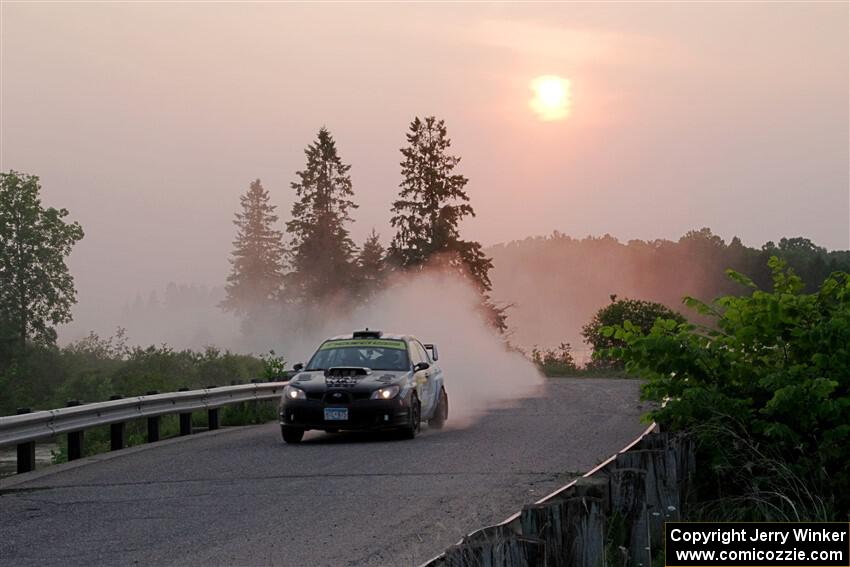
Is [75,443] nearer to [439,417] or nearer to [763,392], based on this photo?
[439,417]

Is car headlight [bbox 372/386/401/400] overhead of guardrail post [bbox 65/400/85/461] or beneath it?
overhead

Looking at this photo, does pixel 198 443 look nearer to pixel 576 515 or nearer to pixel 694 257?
pixel 576 515

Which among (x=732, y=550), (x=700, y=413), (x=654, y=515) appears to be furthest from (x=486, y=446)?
(x=732, y=550)

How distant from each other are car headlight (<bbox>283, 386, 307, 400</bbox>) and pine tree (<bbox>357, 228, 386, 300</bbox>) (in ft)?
231

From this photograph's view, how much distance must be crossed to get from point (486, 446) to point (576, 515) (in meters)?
10.6

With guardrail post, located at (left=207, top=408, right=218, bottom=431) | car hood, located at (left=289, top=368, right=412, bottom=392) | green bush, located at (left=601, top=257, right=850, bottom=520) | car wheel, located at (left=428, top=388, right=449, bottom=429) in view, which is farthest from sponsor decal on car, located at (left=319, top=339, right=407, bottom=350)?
green bush, located at (left=601, top=257, right=850, bottom=520)

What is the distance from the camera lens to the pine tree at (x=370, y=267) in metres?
89.4

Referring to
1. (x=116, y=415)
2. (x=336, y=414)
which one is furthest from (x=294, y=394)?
(x=116, y=415)

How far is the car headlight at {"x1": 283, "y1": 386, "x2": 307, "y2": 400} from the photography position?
702 inches

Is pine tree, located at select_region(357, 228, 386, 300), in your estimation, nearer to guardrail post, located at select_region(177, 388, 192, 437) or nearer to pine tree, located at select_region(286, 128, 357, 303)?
pine tree, located at select_region(286, 128, 357, 303)

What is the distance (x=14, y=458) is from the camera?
69.5ft

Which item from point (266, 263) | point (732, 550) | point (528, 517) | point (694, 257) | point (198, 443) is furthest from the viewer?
point (694, 257)

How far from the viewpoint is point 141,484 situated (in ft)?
43.1

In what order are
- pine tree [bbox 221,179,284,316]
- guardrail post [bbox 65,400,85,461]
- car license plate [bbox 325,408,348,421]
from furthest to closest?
pine tree [bbox 221,179,284,316] → car license plate [bbox 325,408,348,421] → guardrail post [bbox 65,400,85,461]
